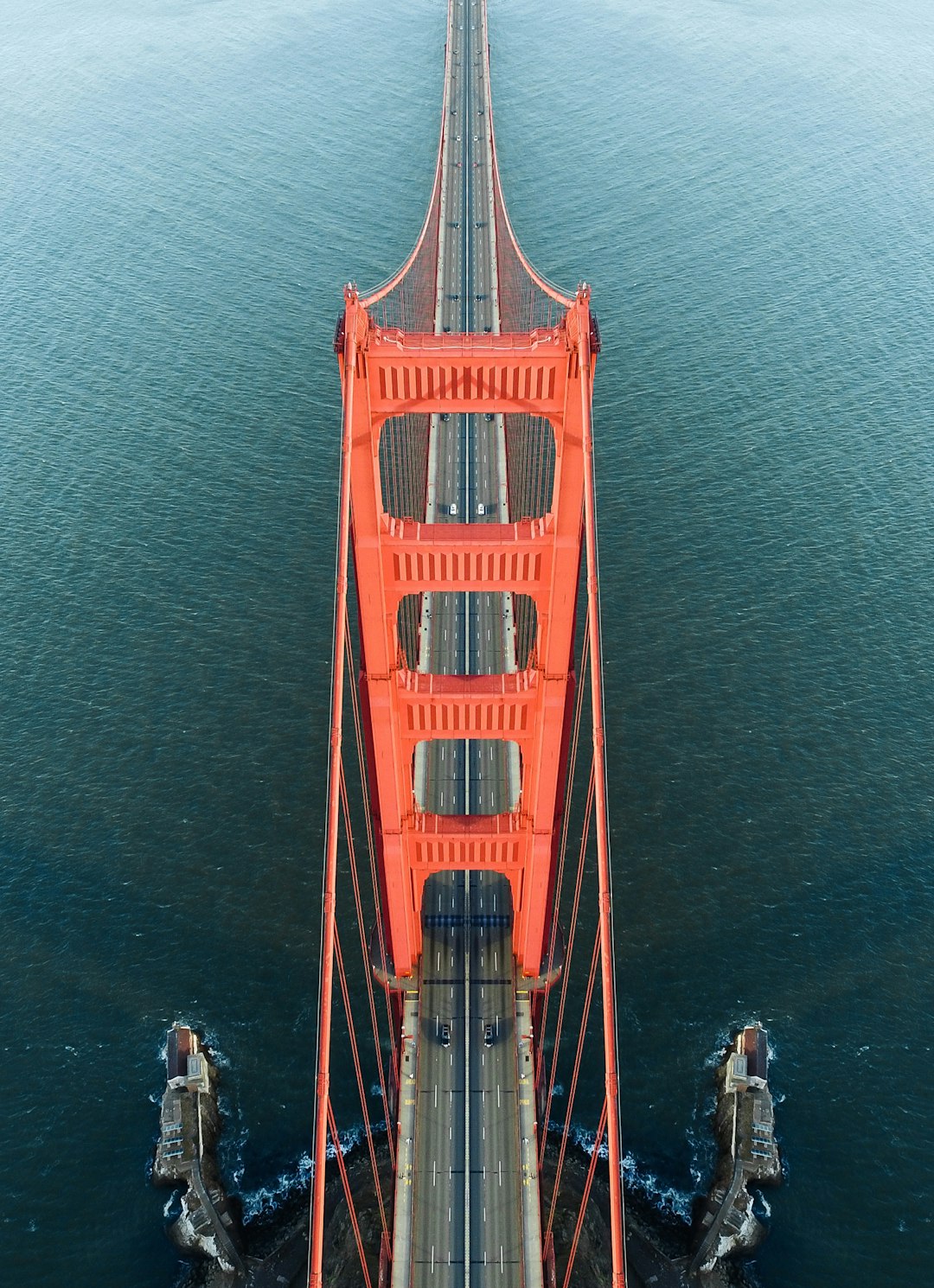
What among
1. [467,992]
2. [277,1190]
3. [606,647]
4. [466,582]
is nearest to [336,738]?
[466,582]

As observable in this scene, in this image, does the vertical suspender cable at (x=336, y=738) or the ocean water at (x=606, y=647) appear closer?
the vertical suspender cable at (x=336, y=738)

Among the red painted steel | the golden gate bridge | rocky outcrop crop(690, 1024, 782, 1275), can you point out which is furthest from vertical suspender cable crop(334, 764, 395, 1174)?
rocky outcrop crop(690, 1024, 782, 1275)

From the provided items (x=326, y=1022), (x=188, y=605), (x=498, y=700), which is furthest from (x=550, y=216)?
(x=326, y=1022)

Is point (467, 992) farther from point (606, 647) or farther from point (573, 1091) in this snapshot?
point (606, 647)

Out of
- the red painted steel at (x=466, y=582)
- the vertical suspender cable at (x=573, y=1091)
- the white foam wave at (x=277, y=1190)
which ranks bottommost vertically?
the white foam wave at (x=277, y=1190)

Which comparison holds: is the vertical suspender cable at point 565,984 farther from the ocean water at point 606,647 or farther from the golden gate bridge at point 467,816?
the ocean water at point 606,647

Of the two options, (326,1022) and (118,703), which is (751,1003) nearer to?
(326,1022)

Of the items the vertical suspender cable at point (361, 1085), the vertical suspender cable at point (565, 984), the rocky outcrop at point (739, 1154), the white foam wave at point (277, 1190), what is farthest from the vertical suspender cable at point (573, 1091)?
the white foam wave at point (277, 1190)
